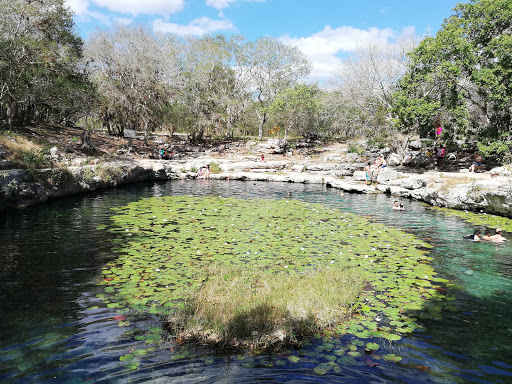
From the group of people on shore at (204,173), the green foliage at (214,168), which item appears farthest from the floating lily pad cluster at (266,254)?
the green foliage at (214,168)

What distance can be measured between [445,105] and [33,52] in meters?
32.6

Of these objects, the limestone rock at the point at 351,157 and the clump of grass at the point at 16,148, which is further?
the limestone rock at the point at 351,157

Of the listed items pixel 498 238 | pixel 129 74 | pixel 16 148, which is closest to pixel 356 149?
pixel 129 74

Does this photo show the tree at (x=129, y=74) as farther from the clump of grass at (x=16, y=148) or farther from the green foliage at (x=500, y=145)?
the green foliage at (x=500, y=145)

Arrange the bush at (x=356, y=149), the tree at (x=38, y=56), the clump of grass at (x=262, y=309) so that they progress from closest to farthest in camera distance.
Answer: the clump of grass at (x=262, y=309) → the tree at (x=38, y=56) → the bush at (x=356, y=149)

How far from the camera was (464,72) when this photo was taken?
89.2ft

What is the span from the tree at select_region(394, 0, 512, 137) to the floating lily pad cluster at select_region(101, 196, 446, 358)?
→ 15515 millimetres

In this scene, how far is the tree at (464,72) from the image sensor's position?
2408 cm

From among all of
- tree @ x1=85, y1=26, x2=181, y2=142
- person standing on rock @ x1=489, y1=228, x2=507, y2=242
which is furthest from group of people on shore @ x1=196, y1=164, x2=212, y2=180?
person standing on rock @ x1=489, y1=228, x2=507, y2=242

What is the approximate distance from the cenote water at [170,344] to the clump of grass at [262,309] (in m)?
0.28

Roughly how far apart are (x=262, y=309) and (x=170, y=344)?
1.68 meters

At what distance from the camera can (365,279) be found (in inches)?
327

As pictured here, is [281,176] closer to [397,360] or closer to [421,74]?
[421,74]

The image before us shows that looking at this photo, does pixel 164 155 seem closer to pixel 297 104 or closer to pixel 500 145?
pixel 297 104
